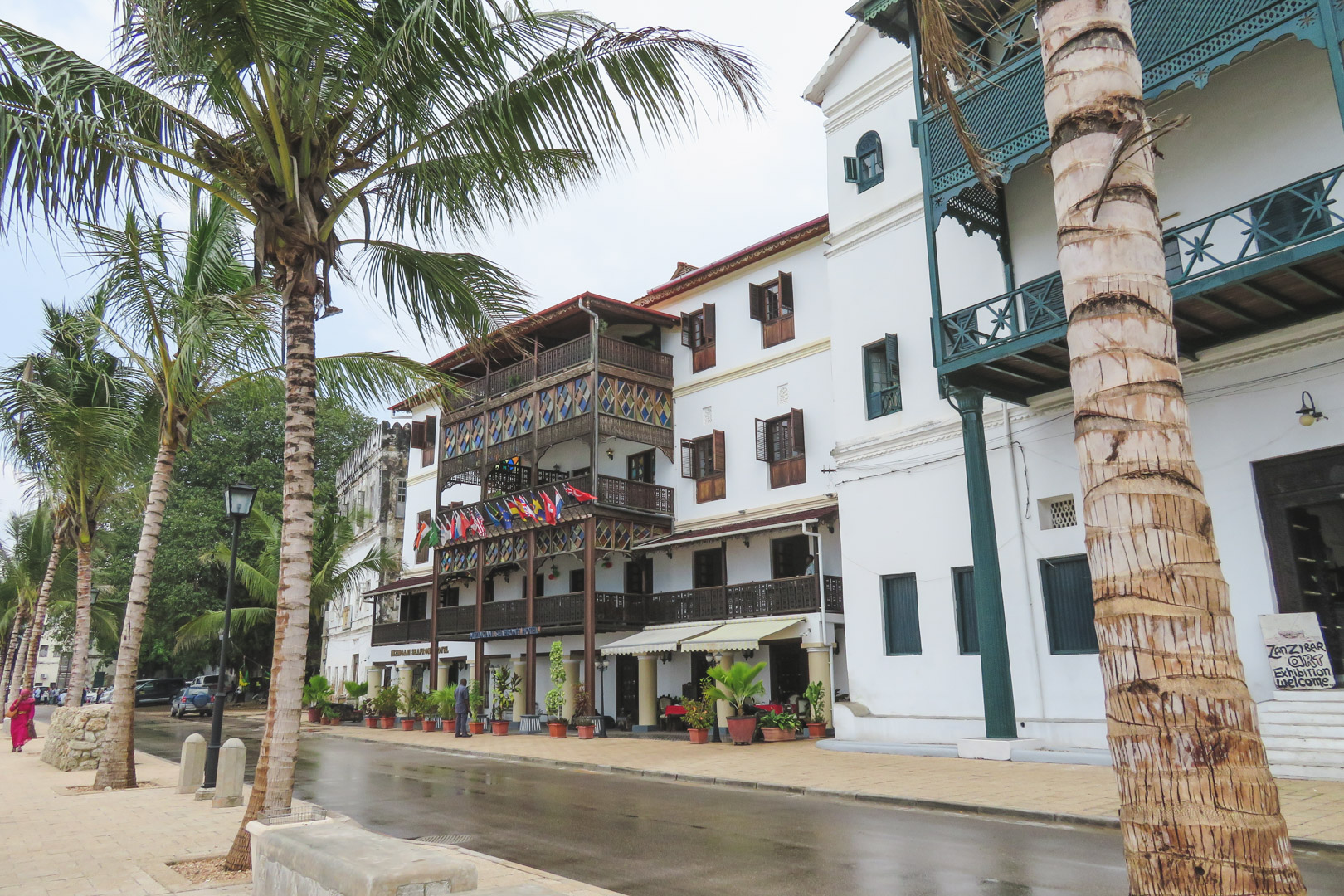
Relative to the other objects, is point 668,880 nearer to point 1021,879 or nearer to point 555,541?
point 1021,879

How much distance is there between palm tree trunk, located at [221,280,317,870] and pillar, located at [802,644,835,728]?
13.9 metres

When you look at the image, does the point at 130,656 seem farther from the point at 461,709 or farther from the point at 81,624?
the point at 461,709

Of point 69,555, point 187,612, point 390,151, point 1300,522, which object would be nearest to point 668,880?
point 390,151

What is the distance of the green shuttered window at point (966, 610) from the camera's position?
1575cm

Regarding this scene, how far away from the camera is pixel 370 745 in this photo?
76.3 feet

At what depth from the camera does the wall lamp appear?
1173 centimetres

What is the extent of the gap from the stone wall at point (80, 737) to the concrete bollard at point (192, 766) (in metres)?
4.43

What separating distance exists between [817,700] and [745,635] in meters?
2.14

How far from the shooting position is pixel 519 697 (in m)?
27.5

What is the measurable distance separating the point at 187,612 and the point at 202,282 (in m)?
31.8

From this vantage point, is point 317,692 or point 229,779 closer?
point 229,779

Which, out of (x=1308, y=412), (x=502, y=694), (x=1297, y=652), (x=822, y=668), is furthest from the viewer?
(x=502, y=694)

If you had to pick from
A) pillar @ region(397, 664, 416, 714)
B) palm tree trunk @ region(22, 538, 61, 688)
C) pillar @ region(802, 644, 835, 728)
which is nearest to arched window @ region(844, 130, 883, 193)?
pillar @ region(802, 644, 835, 728)

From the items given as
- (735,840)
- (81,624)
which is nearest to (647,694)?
(81,624)
